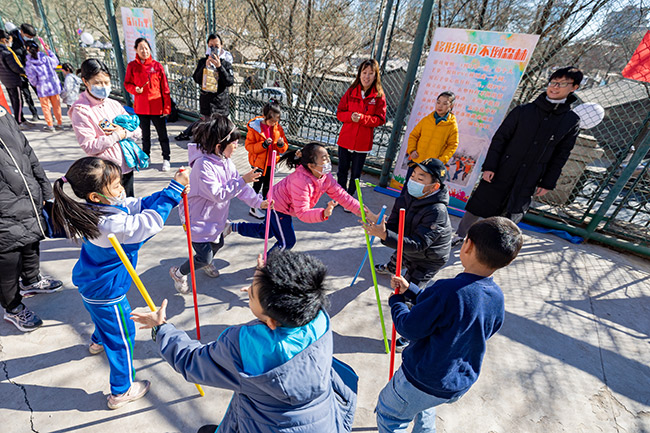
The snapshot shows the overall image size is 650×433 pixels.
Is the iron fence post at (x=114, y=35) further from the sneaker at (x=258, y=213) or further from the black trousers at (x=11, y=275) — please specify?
the black trousers at (x=11, y=275)

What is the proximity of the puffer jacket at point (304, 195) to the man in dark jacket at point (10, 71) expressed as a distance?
6748 mm

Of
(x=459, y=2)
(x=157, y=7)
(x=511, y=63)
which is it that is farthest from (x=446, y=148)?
(x=157, y=7)

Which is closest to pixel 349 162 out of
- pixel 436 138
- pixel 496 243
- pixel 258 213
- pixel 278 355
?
pixel 436 138

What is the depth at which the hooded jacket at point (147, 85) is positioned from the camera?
4.77 meters

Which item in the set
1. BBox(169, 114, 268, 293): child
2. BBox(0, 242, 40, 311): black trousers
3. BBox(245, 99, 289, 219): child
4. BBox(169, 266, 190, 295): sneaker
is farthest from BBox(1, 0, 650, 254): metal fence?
BBox(0, 242, 40, 311): black trousers

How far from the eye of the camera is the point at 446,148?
4.22 meters

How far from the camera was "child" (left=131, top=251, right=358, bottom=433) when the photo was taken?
1146mm

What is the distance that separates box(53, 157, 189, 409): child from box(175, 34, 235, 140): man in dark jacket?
13.7 feet

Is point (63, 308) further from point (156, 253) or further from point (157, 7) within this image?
point (157, 7)

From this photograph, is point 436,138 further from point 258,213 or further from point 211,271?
point 211,271

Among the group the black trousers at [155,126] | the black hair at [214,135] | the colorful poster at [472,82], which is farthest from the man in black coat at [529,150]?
the black trousers at [155,126]

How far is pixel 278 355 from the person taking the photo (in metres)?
1.15

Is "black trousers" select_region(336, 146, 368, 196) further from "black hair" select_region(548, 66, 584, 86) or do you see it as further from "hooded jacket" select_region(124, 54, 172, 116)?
"hooded jacket" select_region(124, 54, 172, 116)

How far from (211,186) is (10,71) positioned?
22.3 ft
